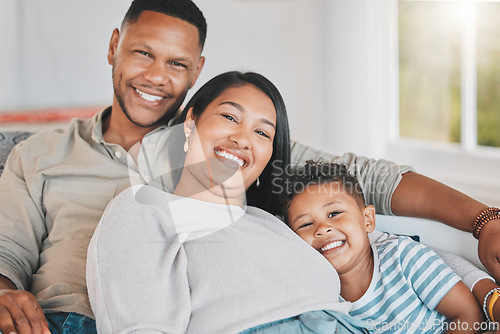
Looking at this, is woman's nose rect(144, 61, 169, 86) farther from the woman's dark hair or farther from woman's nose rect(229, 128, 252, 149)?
woman's nose rect(229, 128, 252, 149)

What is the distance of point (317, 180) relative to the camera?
104 cm

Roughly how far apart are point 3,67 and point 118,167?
993 mm

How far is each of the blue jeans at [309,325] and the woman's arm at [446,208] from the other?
28cm

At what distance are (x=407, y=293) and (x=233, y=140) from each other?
40cm

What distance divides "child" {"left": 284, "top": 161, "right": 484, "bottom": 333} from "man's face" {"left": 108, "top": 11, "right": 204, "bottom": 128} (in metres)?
0.32

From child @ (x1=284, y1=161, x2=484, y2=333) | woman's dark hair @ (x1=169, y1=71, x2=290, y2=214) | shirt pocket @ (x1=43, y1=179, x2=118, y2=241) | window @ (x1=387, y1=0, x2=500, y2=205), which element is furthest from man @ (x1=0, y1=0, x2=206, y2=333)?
window @ (x1=387, y1=0, x2=500, y2=205)

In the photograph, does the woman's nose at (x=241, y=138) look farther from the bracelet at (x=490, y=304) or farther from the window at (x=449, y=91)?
the window at (x=449, y=91)

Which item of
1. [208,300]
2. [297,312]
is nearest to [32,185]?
[208,300]

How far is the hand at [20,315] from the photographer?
2.78 feet

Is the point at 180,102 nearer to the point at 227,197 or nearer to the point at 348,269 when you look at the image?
the point at 227,197

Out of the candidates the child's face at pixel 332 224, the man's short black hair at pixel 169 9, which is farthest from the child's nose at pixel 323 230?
the man's short black hair at pixel 169 9

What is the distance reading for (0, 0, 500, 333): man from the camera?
108 cm

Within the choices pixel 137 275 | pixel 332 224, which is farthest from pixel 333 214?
pixel 137 275

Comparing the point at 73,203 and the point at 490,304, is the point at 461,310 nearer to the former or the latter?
the point at 490,304
